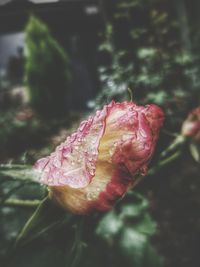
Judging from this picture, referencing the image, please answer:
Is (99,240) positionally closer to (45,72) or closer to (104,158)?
(104,158)

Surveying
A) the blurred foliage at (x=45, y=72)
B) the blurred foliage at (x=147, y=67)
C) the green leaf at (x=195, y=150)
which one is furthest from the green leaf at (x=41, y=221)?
the blurred foliage at (x=45, y=72)

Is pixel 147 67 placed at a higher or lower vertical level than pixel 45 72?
higher

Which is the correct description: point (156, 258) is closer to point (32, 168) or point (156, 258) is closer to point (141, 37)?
point (32, 168)

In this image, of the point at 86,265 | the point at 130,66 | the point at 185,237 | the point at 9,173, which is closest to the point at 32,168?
the point at 9,173

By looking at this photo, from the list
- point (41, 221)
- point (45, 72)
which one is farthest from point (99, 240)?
point (45, 72)

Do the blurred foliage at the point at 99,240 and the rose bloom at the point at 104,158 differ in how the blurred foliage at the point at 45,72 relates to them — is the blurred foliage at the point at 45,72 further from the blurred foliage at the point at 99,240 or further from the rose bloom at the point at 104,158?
the rose bloom at the point at 104,158

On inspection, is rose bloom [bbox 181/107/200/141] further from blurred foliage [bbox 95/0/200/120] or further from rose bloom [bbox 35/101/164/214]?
blurred foliage [bbox 95/0/200/120]
